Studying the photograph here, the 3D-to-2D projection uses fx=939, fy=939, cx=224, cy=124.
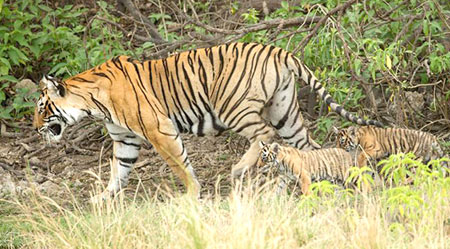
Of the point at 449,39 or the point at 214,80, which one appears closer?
the point at 214,80

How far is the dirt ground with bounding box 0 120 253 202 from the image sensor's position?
30.0 feet

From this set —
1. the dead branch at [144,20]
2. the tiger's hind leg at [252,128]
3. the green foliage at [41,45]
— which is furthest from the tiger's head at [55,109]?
the dead branch at [144,20]

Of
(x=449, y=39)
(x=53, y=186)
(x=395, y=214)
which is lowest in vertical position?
(x=53, y=186)

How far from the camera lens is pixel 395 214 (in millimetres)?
6398

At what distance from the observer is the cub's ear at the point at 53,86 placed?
Result: 8250 mm

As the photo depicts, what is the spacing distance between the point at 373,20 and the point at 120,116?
8.58ft

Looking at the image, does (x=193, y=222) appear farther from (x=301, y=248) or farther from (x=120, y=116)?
(x=120, y=116)

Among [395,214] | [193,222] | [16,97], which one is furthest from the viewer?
[16,97]

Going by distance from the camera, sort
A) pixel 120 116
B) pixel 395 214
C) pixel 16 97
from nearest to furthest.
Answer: pixel 395 214, pixel 120 116, pixel 16 97

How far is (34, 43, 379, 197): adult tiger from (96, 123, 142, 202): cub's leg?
0.02 metres

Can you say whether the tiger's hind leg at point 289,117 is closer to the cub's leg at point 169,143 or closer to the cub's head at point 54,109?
the cub's leg at point 169,143

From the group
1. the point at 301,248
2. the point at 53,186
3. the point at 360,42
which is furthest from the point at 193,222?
the point at 53,186

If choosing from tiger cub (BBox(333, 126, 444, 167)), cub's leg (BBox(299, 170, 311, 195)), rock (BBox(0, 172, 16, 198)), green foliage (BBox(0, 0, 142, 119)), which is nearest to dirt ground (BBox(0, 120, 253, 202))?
rock (BBox(0, 172, 16, 198))

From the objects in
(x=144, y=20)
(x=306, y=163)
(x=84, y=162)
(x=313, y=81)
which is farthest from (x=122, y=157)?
(x=144, y=20)
